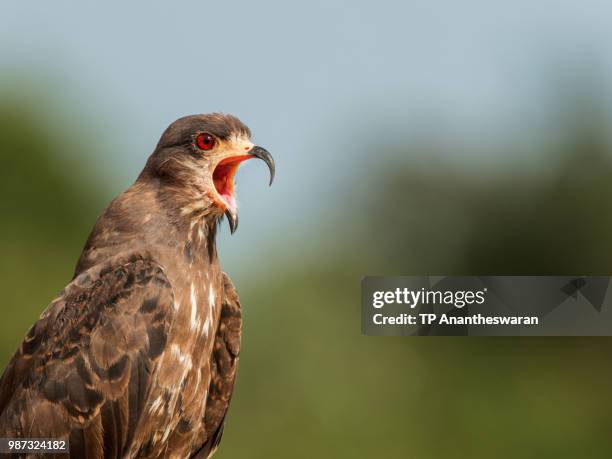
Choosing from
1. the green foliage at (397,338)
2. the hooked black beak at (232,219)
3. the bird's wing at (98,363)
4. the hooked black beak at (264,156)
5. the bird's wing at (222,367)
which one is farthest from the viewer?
the green foliage at (397,338)

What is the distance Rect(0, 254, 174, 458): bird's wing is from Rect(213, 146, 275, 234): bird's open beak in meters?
0.64

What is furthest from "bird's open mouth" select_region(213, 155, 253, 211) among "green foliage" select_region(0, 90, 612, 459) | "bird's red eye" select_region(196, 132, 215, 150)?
"green foliage" select_region(0, 90, 612, 459)

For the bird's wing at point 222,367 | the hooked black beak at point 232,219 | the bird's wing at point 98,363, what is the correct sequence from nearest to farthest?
the bird's wing at point 98,363, the hooked black beak at point 232,219, the bird's wing at point 222,367

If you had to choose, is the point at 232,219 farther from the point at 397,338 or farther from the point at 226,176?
the point at 397,338

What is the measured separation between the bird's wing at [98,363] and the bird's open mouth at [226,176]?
30.8 inches

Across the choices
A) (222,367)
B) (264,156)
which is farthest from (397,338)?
(264,156)

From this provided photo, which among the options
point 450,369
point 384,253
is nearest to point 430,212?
point 384,253

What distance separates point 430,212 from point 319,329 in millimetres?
16346

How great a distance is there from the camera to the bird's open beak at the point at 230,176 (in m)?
7.88

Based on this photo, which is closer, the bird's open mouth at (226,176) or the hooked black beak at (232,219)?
the hooked black beak at (232,219)

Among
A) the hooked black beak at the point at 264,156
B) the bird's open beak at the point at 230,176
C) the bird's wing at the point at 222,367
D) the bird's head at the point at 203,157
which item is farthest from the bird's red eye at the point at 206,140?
the bird's wing at the point at 222,367

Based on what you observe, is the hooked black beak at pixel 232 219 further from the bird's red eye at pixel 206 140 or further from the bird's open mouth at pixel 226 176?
the bird's red eye at pixel 206 140

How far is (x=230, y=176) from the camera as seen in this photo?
826 cm

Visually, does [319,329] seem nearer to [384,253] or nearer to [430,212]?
[384,253]
